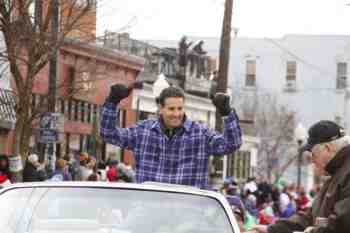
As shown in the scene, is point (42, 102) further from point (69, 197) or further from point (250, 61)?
point (250, 61)

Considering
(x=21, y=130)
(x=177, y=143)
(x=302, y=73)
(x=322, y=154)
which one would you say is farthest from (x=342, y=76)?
(x=322, y=154)

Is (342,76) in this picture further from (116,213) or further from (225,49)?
(116,213)

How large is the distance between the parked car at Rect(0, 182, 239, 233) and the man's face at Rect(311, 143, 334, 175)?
25.3 inches

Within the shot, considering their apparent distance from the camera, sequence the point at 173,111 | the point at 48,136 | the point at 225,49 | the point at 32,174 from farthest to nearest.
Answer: the point at 225,49
the point at 48,136
the point at 32,174
the point at 173,111

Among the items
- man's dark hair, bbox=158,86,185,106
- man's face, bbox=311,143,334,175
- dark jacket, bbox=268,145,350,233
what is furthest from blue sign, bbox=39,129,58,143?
man's face, bbox=311,143,334,175

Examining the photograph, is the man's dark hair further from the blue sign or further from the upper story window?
the upper story window

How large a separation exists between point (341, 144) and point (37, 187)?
190cm

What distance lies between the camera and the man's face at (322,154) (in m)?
6.72

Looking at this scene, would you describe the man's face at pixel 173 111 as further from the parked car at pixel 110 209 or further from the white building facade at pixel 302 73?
the white building facade at pixel 302 73

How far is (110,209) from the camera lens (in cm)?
645

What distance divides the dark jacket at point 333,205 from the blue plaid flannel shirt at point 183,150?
139cm

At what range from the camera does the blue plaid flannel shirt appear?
28.0ft

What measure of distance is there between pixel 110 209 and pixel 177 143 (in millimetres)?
2208

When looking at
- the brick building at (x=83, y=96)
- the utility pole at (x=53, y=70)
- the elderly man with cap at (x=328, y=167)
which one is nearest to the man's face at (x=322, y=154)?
the elderly man with cap at (x=328, y=167)
